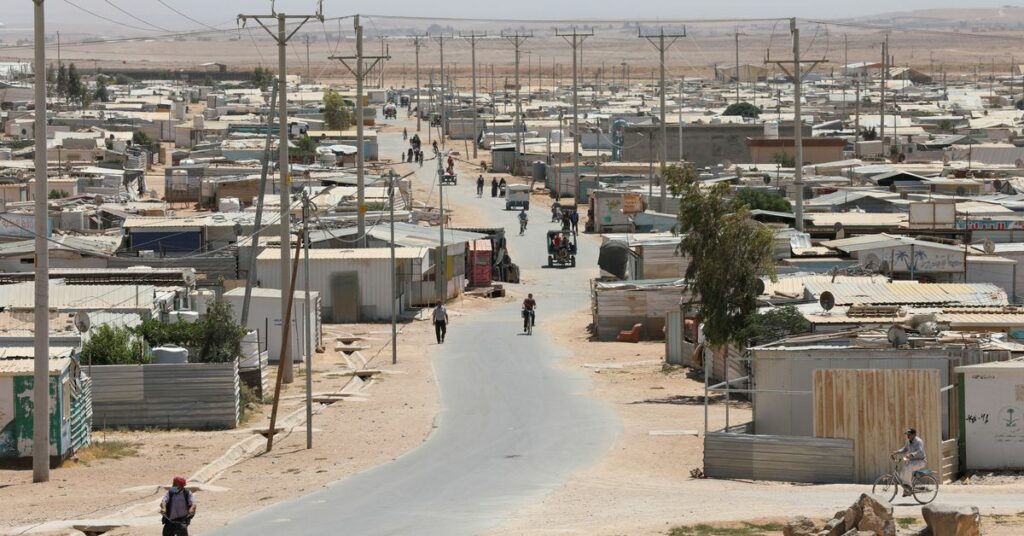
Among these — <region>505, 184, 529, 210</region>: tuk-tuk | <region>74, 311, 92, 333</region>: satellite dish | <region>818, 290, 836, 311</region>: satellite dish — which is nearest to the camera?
<region>818, 290, 836, 311</region>: satellite dish

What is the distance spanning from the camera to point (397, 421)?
2522 cm

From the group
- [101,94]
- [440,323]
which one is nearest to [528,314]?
[440,323]

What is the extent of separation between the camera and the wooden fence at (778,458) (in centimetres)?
1905

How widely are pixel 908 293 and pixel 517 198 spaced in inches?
1409

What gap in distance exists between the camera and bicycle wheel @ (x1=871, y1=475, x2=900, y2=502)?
1741 centimetres

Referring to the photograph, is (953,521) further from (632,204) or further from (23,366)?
(632,204)

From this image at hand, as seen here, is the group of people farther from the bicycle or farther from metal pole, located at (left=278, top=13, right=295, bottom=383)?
the bicycle

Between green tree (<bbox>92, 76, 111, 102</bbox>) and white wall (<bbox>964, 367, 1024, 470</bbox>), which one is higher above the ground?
green tree (<bbox>92, 76, 111, 102</bbox>)

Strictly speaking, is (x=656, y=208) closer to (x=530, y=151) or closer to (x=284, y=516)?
(x=530, y=151)

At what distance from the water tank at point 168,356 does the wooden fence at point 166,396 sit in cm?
35

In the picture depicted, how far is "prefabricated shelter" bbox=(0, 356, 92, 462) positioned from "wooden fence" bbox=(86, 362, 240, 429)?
2.49 m

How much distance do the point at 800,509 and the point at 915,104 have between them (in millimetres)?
103962

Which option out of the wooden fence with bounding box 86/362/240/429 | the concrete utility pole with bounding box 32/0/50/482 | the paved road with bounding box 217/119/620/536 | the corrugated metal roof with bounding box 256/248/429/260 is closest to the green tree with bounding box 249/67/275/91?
the corrugated metal roof with bounding box 256/248/429/260

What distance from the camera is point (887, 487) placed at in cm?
1792
